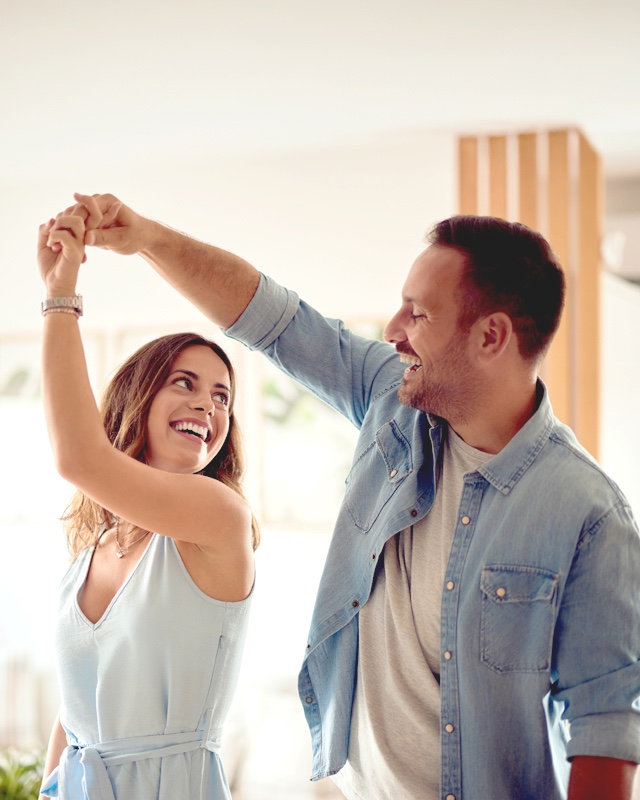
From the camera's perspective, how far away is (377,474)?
59.7 inches

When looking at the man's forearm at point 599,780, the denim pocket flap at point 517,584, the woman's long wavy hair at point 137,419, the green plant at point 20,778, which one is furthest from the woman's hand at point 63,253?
the green plant at point 20,778

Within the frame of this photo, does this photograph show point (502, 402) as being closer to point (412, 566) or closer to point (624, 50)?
point (412, 566)

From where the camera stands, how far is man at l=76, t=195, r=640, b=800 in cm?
127

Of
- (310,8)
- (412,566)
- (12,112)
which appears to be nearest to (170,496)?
(412,566)

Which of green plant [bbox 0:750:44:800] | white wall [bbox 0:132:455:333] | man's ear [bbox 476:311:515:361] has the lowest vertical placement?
green plant [bbox 0:750:44:800]

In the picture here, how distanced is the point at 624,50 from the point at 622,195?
1.63 meters

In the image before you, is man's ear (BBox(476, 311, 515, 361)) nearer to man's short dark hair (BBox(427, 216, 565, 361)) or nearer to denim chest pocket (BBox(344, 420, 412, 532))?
man's short dark hair (BBox(427, 216, 565, 361))

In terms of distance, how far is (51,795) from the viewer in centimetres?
147

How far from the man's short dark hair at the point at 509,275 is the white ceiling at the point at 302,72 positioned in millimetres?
1533

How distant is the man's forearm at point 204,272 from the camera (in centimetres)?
145

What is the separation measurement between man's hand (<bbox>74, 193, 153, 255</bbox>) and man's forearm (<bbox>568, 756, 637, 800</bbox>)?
1.04 metres

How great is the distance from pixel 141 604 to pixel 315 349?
540mm

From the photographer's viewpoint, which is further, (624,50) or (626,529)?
(624,50)

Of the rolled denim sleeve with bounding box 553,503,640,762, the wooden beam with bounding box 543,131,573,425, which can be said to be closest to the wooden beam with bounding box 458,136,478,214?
the wooden beam with bounding box 543,131,573,425
